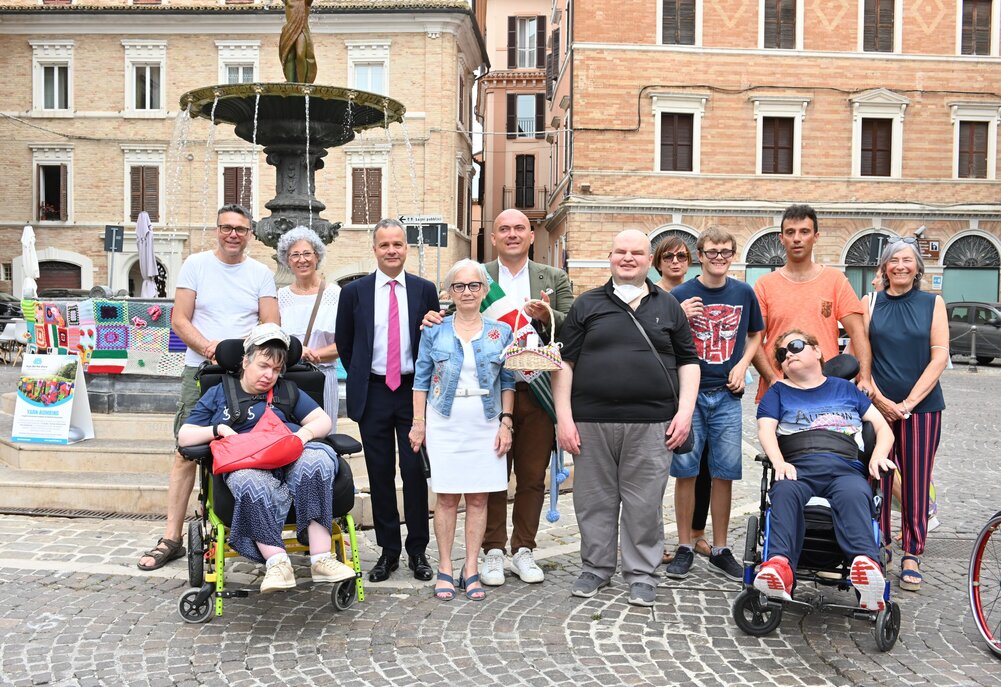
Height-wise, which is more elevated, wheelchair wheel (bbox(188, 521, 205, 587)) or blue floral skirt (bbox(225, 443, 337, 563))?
blue floral skirt (bbox(225, 443, 337, 563))

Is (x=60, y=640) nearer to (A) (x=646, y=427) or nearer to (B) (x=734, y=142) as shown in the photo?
(A) (x=646, y=427)

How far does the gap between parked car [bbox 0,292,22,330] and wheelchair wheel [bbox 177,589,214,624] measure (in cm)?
2075

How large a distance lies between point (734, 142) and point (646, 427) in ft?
86.6

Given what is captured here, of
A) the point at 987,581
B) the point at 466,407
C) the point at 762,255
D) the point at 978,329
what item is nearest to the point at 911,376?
the point at 987,581

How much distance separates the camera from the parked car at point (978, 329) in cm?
2341

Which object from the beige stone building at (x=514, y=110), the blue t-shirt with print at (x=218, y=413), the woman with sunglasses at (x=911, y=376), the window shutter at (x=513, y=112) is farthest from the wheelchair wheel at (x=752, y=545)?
the window shutter at (x=513, y=112)

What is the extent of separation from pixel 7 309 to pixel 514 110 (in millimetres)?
32302

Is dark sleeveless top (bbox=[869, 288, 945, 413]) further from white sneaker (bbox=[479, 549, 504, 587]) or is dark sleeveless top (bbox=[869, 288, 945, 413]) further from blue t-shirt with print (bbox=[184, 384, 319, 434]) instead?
blue t-shirt with print (bbox=[184, 384, 319, 434])

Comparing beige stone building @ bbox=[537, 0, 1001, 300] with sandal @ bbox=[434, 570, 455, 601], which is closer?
sandal @ bbox=[434, 570, 455, 601]

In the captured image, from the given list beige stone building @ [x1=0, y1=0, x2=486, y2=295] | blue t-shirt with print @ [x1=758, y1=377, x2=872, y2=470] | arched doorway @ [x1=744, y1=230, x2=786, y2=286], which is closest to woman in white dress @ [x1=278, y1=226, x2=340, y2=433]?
blue t-shirt with print @ [x1=758, y1=377, x2=872, y2=470]

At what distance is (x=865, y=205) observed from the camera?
2973 cm

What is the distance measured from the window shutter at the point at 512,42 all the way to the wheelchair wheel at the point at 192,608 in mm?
51607

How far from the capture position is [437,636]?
4.57 metres

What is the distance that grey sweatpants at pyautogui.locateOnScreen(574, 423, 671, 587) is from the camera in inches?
204
